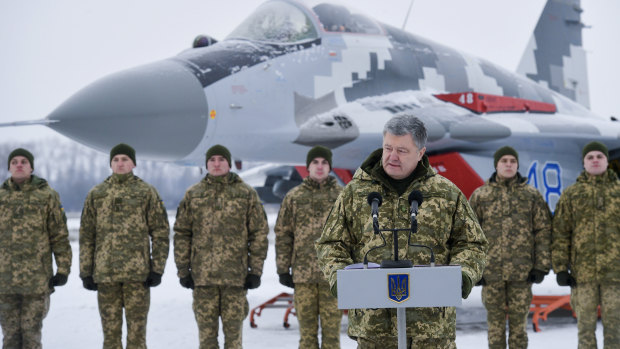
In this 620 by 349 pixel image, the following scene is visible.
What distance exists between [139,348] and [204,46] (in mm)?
3670

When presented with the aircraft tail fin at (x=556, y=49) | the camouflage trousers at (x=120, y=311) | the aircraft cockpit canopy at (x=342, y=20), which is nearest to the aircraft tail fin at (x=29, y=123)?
the camouflage trousers at (x=120, y=311)

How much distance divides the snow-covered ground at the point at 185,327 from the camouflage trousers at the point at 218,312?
1.07 m

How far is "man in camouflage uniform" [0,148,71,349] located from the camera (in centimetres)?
472

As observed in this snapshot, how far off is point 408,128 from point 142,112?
416cm

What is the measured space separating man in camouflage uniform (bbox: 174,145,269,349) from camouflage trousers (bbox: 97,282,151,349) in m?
0.33

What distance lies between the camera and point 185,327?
6.50 meters

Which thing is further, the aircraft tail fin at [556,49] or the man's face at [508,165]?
the aircraft tail fin at [556,49]

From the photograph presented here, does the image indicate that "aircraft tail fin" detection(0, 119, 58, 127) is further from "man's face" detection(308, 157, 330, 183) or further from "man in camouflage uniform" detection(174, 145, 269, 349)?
"man's face" detection(308, 157, 330, 183)

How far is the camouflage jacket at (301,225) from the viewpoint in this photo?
4.99 m

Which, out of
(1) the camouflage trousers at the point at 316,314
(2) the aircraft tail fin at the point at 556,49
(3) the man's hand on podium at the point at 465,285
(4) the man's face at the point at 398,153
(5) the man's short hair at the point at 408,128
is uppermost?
(2) the aircraft tail fin at the point at 556,49

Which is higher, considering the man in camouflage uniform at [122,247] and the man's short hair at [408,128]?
the man's short hair at [408,128]

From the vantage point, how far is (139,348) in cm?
467

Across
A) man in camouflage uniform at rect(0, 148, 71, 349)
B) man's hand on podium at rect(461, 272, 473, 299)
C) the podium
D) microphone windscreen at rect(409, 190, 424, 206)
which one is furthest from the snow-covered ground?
the podium

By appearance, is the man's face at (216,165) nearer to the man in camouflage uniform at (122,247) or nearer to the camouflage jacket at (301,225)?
the man in camouflage uniform at (122,247)
